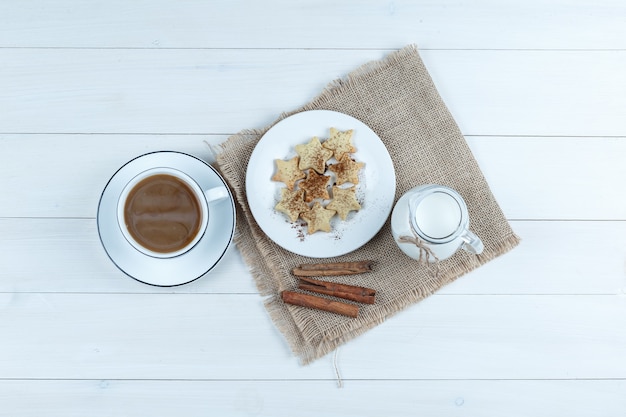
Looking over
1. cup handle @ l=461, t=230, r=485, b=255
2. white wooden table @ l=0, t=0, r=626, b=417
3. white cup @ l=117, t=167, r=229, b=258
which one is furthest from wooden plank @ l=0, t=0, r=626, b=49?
cup handle @ l=461, t=230, r=485, b=255

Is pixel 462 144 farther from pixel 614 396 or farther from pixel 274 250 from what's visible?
pixel 614 396

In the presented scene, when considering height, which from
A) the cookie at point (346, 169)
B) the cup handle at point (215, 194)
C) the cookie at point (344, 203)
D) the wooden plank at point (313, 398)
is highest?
the cup handle at point (215, 194)

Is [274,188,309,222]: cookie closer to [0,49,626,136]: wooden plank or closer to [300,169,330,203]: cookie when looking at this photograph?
[300,169,330,203]: cookie

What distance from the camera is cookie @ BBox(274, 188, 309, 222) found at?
1128mm

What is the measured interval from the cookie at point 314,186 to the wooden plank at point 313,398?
1.20ft

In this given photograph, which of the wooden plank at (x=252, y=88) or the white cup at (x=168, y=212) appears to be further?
the wooden plank at (x=252, y=88)

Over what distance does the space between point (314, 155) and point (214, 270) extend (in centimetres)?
30

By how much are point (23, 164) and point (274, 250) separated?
0.52m

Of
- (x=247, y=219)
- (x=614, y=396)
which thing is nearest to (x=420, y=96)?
(x=247, y=219)

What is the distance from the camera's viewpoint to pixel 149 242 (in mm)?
1075

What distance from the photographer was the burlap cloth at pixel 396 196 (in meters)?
1.17

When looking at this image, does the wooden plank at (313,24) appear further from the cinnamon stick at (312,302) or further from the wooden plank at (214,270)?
the cinnamon stick at (312,302)

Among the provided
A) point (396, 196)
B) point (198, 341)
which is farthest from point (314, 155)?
point (198, 341)

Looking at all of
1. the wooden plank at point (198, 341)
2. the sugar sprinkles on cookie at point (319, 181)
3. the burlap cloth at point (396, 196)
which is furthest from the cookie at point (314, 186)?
the wooden plank at point (198, 341)
